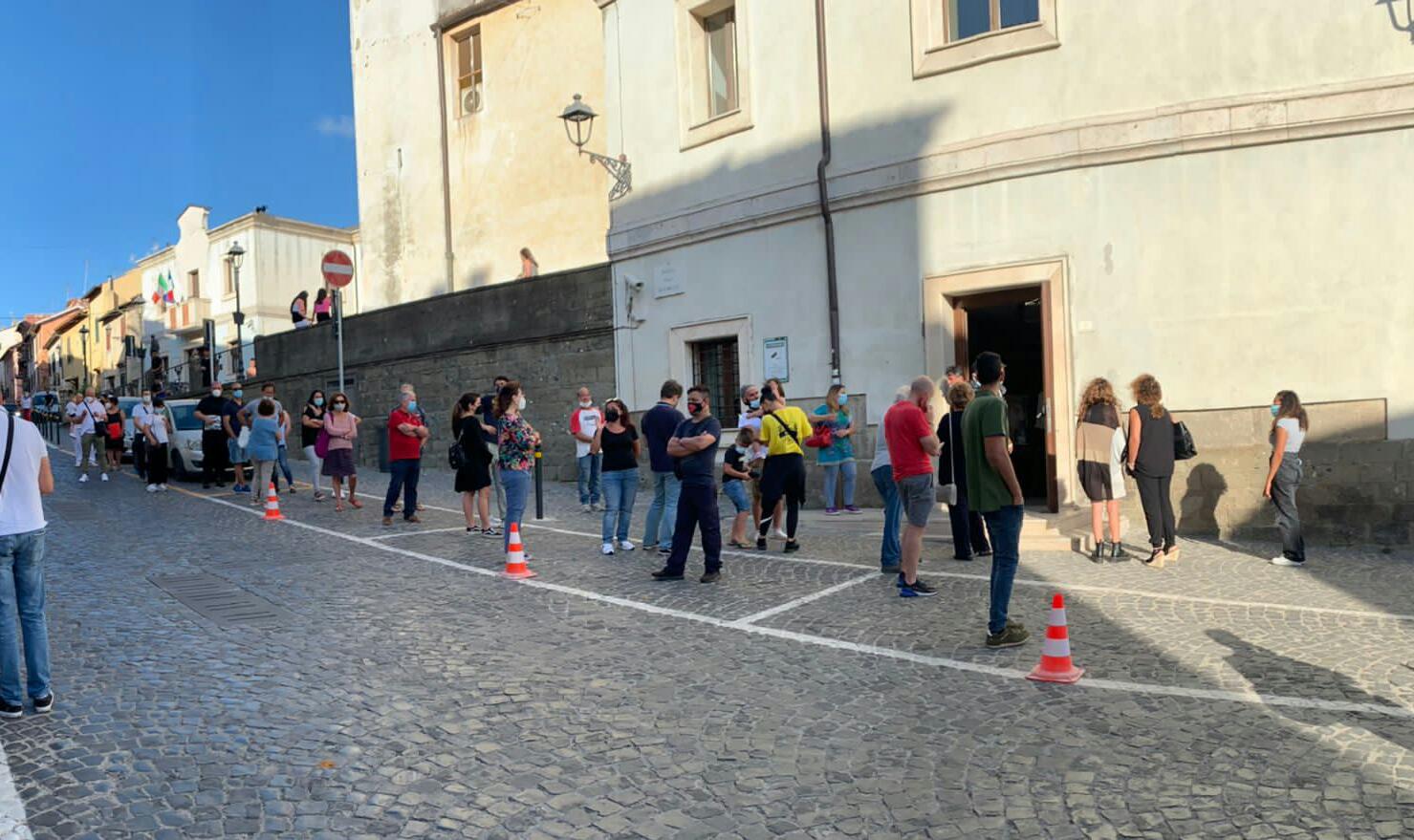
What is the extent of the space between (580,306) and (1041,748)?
13.4 meters

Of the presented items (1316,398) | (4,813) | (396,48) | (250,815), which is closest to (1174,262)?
(1316,398)

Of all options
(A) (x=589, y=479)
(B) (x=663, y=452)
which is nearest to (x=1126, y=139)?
(B) (x=663, y=452)

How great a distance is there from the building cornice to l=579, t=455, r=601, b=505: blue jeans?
4.22m

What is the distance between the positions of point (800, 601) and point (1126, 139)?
6776 mm

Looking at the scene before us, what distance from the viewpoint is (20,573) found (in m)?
5.02

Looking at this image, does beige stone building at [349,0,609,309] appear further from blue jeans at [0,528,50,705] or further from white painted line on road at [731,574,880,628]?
blue jeans at [0,528,50,705]

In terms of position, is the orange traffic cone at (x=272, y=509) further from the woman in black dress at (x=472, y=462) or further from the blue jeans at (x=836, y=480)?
the blue jeans at (x=836, y=480)

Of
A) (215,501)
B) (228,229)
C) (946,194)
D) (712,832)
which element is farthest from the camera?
(228,229)

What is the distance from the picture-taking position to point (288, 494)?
15.9 meters

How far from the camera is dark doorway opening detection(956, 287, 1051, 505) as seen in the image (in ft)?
42.9

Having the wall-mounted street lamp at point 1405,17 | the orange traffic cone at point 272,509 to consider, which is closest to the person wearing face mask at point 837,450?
the wall-mounted street lamp at point 1405,17

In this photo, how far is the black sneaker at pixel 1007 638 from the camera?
605 cm

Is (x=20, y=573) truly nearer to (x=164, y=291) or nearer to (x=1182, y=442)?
(x=1182, y=442)

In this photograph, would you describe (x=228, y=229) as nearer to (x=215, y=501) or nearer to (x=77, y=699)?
(x=215, y=501)
